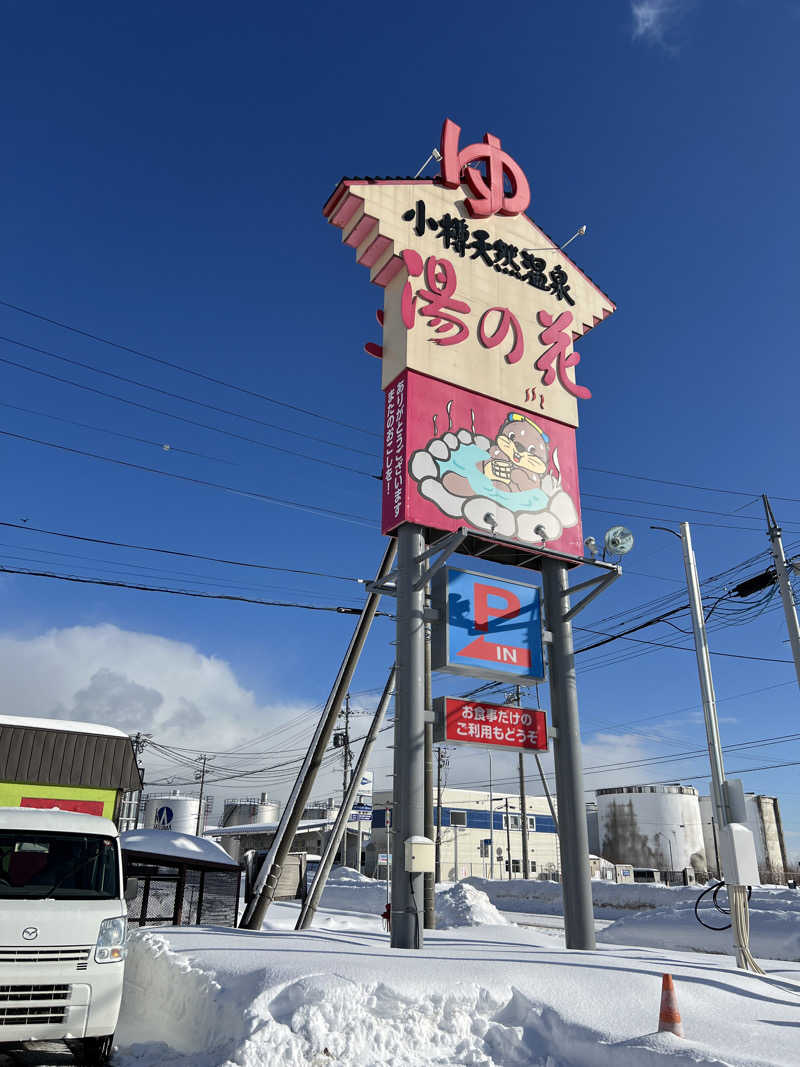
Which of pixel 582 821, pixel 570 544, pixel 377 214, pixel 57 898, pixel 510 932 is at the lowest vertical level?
pixel 510 932

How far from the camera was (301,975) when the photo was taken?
24.4 ft

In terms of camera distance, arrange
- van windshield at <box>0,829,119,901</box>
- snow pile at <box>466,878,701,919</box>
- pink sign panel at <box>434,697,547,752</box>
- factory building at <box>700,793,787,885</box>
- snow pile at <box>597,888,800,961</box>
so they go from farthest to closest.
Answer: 1. factory building at <box>700,793,787,885</box>
2. snow pile at <box>466,878,701,919</box>
3. snow pile at <box>597,888,800,961</box>
4. pink sign panel at <box>434,697,547,752</box>
5. van windshield at <box>0,829,119,901</box>

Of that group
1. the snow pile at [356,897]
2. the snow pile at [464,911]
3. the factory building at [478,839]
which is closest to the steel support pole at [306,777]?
the snow pile at [464,911]

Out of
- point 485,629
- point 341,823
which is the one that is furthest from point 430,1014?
point 341,823

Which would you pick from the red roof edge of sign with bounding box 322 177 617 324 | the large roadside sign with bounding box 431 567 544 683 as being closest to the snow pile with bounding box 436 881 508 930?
the large roadside sign with bounding box 431 567 544 683

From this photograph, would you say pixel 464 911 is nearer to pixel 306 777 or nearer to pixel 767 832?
pixel 306 777

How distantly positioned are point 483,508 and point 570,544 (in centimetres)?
232

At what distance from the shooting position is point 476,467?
47.1ft

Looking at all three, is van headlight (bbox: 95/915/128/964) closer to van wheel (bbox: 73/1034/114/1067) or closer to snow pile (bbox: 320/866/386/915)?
van wheel (bbox: 73/1034/114/1067)

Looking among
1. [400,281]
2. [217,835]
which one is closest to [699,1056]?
[400,281]

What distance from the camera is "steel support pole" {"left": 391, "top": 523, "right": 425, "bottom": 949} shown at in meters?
11.2

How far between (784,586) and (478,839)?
67012mm

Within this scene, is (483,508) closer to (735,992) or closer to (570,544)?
(570,544)

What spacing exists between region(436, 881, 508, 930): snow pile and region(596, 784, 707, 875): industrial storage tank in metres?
42.5
